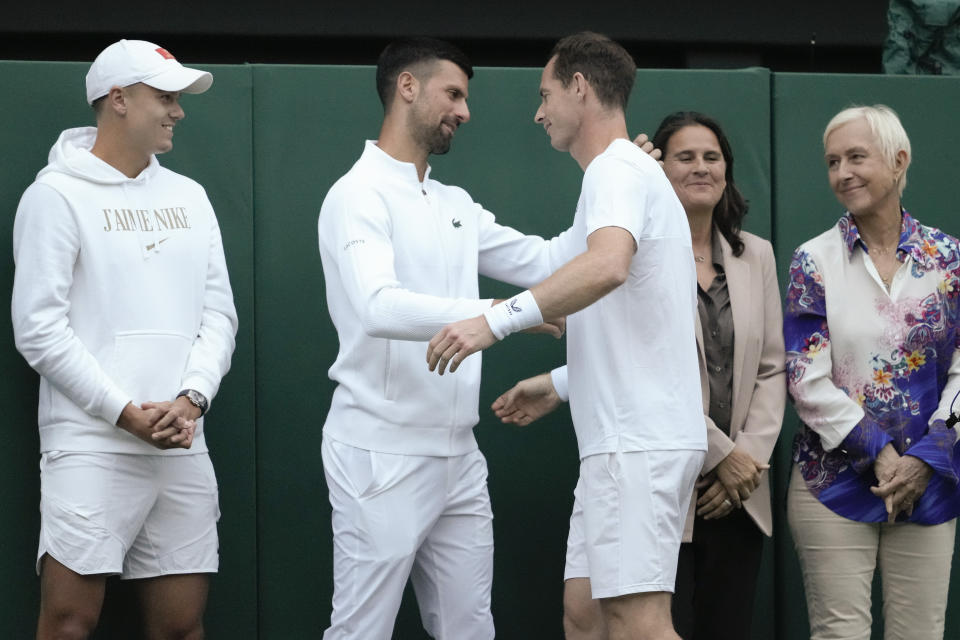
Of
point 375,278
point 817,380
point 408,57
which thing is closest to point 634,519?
point 375,278

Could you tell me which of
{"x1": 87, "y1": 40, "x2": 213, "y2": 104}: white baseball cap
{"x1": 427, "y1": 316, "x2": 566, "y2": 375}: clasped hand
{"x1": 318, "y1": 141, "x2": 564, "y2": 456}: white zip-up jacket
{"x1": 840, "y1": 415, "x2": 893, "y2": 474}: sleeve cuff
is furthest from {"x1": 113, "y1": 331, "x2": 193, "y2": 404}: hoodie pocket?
Answer: {"x1": 840, "y1": 415, "x2": 893, "y2": 474}: sleeve cuff

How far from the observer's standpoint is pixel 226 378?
15.0 ft

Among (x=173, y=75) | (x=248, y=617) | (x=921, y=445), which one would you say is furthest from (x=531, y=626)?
(x=173, y=75)

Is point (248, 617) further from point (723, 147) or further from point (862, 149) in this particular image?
point (862, 149)

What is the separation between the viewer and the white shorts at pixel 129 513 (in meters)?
3.82

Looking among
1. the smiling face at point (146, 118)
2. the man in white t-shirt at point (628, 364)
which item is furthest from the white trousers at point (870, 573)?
the smiling face at point (146, 118)

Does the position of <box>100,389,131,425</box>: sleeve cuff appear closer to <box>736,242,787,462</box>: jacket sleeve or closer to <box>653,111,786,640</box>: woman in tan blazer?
<box>653,111,786,640</box>: woman in tan blazer

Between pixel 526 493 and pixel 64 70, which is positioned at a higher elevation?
pixel 64 70

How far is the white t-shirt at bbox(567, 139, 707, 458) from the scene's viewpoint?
130 inches

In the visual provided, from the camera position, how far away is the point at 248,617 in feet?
15.0

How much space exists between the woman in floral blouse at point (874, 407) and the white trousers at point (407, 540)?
3.11ft

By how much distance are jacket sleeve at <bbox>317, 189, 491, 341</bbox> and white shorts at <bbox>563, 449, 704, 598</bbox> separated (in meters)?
0.54

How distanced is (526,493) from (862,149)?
5.08ft

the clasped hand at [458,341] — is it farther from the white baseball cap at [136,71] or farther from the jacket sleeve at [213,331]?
the white baseball cap at [136,71]
